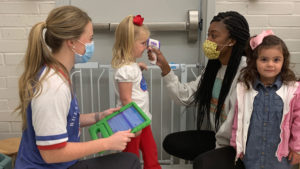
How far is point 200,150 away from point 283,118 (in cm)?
59

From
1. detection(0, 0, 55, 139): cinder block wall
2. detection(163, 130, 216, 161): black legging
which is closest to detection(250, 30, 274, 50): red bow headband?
detection(163, 130, 216, 161): black legging

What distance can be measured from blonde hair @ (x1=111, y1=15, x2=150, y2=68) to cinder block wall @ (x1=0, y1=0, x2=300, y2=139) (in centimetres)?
65

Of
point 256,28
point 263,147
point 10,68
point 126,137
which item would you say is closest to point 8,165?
point 10,68

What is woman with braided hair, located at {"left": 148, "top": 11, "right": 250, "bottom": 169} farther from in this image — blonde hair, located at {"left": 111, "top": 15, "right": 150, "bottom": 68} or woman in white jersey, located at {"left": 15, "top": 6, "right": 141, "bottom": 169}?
woman in white jersey, located at {"left": 15, "top": 6, "right": 141, "bottom": 169}

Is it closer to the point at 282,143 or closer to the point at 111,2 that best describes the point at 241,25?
the point at 282,143

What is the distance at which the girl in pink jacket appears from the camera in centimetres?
134

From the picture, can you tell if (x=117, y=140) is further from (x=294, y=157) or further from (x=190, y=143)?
(x=294, y=157)

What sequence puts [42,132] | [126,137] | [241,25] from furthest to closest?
[241,25] < [126,137] < [42,132]

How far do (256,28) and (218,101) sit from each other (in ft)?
2.19

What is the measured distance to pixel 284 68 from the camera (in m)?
1.40

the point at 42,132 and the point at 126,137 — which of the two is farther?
the point at 126,137

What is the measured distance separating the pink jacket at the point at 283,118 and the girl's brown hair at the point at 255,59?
0.13ft

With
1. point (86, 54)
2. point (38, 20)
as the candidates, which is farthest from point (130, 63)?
point (38, 20)

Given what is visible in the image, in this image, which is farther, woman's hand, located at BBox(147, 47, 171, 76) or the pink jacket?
woman's hand, located at BBox(147, 47, 171, 76)
